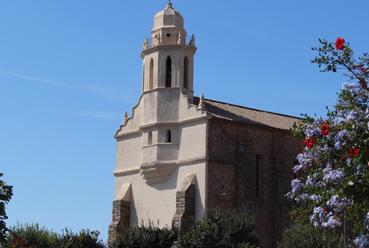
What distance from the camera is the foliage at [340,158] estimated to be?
828 inches

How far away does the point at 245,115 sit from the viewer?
62.5 metres

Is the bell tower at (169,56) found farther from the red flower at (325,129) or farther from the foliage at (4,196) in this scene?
the red flower at (325,129)

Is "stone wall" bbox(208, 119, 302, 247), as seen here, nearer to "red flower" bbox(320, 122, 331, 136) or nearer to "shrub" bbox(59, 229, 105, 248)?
"shrub" bbox(59, 229, 105, 248)

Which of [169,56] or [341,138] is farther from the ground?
[169,56]

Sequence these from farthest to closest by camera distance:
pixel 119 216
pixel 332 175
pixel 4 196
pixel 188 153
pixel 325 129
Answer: pixel 119 216 → pixel 188 153 → pixel 4 196 → pixel 325 129 → pixel 332 175

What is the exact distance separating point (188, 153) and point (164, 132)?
254cm

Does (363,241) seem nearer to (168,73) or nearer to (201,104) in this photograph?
(201,104)

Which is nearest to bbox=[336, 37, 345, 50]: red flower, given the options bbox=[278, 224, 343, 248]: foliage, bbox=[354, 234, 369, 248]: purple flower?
bbox=[354, 234, 369, 248]: purple flower

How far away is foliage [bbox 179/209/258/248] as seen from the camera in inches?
2104

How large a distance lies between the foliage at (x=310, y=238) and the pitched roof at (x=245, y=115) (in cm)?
979

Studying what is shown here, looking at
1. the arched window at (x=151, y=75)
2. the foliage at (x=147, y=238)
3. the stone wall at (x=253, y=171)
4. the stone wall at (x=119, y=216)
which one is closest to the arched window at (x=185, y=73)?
the arched window at (x=151, y=75)

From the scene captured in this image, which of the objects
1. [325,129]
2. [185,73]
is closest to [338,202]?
[325,129]

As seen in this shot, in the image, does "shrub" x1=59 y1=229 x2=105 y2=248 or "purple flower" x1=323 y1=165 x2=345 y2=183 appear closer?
"purple flower" x1=323 y1=165 x2=345 y2=183

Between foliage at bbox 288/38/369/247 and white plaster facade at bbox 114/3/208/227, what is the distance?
34503mm
